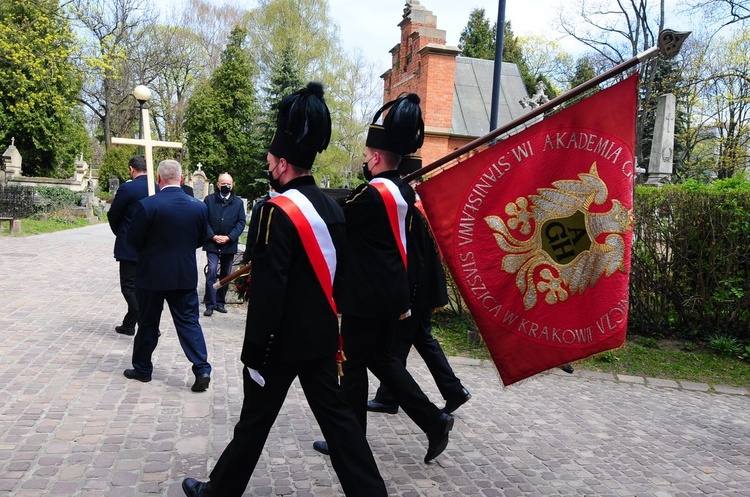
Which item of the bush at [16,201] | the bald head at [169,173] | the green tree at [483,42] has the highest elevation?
the green tree at [483,42]

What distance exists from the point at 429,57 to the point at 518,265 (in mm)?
18815

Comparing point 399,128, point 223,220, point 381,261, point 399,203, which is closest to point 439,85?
point 223,220

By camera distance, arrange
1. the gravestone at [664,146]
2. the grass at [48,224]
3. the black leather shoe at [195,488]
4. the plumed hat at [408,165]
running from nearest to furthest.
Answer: the black leather shoe at [195,488], the plumed hat at [408,165], the gravestone at [664,146], the grass at [48,224]

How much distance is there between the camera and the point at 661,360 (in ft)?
24.5

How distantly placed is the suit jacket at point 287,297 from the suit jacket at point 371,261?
508 millimetres

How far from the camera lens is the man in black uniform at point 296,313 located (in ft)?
9.64

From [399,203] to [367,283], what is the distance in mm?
533

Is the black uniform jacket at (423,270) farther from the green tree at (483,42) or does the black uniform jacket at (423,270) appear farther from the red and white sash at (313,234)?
the green tree at (483,42)

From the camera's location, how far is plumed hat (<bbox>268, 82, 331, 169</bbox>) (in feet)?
9.93

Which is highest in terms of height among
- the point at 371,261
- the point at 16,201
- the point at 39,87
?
the point at 39,87

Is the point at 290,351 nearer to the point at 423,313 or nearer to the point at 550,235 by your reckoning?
the point at 550,235

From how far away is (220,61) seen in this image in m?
47.9

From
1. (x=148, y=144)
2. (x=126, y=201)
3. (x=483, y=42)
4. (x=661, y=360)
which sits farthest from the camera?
(x=483, y=42)

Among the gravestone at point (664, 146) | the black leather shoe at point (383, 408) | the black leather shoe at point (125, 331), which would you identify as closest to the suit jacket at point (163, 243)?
the black leather shoe at point (383, 408)
